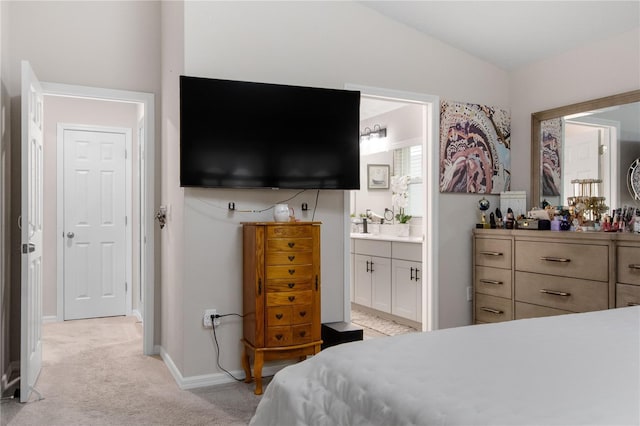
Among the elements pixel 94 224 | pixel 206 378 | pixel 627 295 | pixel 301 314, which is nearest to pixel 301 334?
pixel 301 314

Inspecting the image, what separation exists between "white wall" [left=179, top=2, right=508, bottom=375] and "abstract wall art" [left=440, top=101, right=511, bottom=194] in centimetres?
11

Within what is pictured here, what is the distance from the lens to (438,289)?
422 centimetres

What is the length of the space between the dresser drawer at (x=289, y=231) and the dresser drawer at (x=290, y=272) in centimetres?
19

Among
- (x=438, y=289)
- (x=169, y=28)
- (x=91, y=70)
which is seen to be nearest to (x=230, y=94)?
(x=169, y=28)

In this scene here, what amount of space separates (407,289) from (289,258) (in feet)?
6.47

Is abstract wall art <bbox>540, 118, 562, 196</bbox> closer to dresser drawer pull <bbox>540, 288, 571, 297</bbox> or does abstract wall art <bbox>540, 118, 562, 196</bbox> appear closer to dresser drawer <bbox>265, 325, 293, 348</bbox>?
dresser drawer pull <bbox>540, 288, 571, 297</bbox>

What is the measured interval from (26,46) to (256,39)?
1.60 meters

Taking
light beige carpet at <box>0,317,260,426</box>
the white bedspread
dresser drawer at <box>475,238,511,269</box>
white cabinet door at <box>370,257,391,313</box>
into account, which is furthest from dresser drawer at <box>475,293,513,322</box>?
the white bedspread

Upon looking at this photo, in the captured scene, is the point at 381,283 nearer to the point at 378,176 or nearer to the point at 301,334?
the point at 378,176

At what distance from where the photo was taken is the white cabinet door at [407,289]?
4.60 m

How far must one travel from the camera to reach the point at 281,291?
121 inches

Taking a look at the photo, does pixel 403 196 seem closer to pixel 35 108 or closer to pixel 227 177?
pixel 227 177

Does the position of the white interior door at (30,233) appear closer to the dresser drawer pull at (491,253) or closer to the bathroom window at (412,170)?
the dresser drawer pull at (491,253)

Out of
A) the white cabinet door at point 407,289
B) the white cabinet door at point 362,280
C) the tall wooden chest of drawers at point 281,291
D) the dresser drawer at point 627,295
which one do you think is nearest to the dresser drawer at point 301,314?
the tall wooden chest of drawers at point 281,291
